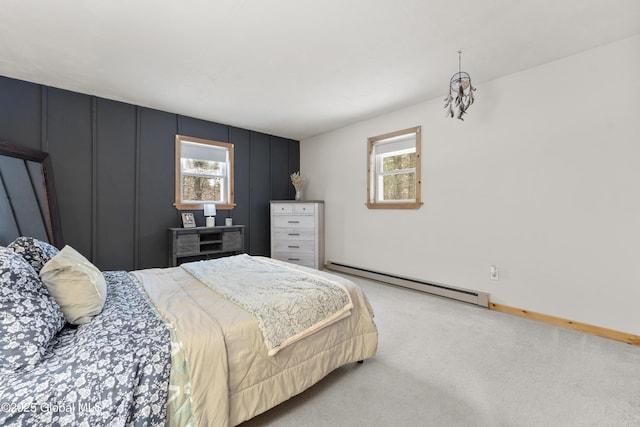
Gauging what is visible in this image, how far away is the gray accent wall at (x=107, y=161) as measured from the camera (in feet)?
10.3

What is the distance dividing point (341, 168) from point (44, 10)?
3.73 metres

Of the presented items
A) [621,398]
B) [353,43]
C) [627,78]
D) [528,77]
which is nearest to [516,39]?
[528,77]

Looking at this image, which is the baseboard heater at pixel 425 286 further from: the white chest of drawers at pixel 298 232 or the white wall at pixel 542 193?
the white chest of drawers at pixel 298 232

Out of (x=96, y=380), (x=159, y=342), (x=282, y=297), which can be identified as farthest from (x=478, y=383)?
(x=96, y=380)

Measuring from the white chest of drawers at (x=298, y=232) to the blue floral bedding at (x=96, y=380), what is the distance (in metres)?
3.51

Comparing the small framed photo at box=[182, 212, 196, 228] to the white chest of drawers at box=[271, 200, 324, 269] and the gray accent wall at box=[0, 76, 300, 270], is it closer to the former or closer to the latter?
the gray accent wall at box=[0, 76, 300, 270]

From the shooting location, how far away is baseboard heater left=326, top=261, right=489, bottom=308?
313 cm

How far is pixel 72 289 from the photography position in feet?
4.39

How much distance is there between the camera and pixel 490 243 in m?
3.10

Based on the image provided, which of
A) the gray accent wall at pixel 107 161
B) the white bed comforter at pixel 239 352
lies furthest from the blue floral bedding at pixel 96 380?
the gray accent wall at pixel 107 161

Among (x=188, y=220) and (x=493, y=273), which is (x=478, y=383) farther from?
(x=188, y=220)

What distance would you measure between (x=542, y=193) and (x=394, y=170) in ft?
5.99

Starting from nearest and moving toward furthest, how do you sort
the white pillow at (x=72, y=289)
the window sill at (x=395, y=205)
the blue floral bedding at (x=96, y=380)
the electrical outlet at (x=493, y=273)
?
the blue floral bedding at (x=96, y=380), the white pillow at (x=72, y=289), the electrical outlet at (x=493, y=273), the window sill at (x=395, y=205)

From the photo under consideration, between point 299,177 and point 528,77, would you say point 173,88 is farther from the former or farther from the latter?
point 528,77
